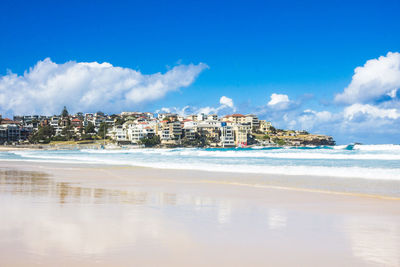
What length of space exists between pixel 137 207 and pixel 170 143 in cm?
12425

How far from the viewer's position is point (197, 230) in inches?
247

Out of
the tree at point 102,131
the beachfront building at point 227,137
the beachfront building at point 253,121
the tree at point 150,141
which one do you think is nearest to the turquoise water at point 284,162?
the tree at point 150,141

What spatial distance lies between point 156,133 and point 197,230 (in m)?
134

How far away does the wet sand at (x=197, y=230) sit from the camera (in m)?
4.74

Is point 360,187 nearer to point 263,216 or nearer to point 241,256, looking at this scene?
point 263,216

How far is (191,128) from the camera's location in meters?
142

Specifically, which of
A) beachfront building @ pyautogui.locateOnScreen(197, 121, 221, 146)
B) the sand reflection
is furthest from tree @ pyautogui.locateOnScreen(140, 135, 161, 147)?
the sand reflection

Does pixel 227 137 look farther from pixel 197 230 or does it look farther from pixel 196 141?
pixel 197 230

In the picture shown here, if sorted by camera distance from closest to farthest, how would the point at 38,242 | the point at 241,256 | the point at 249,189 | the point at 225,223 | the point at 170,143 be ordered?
the point at 241,256 < the point at 38,242 < the point at 225,223 < the point at 249,189 < the point at 170,143

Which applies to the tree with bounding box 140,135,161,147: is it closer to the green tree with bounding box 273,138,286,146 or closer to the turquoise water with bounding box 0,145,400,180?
the green tree with bounding box 273,138,286,146

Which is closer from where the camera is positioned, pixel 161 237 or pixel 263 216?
pixel 161 237

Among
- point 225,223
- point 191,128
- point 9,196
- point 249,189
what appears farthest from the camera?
point 191,128

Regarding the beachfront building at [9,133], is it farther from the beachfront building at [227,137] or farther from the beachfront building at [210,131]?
the beachfront building at [227,137]

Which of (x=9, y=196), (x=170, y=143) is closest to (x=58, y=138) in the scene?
(x=170, y=143)
